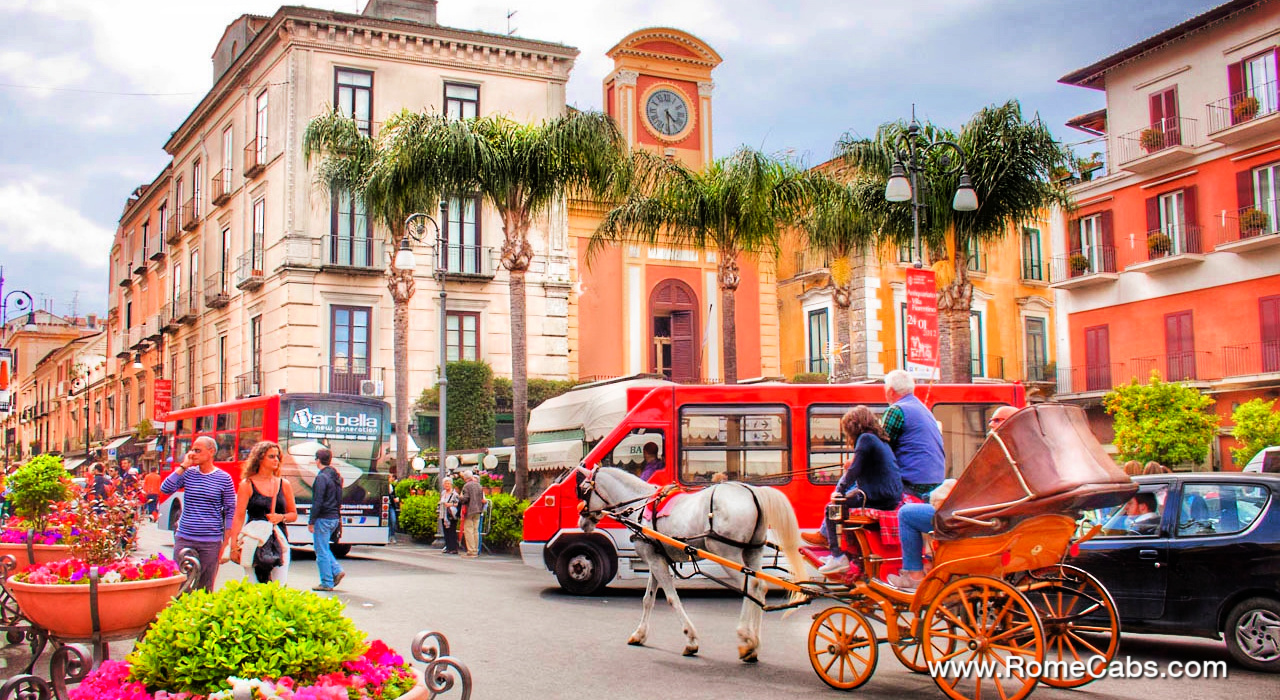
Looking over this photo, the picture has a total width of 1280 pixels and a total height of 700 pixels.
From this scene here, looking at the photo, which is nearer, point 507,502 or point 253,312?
point 507,502

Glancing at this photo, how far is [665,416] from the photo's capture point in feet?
51.4

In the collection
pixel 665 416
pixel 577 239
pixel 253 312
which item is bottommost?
pixel 665 416


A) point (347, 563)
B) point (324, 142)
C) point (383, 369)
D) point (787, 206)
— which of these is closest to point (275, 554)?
point (347, 563)

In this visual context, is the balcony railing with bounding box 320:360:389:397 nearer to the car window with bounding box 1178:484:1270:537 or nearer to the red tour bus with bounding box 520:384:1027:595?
the red tour bus with bounding box 520:384:1027:595

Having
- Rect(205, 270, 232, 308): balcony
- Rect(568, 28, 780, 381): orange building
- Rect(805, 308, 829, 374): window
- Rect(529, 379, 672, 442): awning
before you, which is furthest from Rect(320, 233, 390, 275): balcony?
Rect(805, 308, 829, 374): window

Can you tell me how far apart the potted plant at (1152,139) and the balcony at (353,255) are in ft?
78.5

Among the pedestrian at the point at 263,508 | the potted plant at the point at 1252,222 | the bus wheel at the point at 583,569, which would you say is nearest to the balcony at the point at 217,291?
the bus wheel at the point at 583,569

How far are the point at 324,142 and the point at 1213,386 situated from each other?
25.5 meters

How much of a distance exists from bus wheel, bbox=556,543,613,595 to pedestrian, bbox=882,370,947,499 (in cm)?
711

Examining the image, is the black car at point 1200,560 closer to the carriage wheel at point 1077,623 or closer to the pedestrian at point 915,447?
the carriage wheel at point 1077,623

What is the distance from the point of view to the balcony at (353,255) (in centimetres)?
3556

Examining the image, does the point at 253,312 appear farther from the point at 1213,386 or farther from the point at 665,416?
the point at 1213,386

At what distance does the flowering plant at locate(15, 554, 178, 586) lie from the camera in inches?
275

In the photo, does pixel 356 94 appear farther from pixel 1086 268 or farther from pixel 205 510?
pixel 205 510
